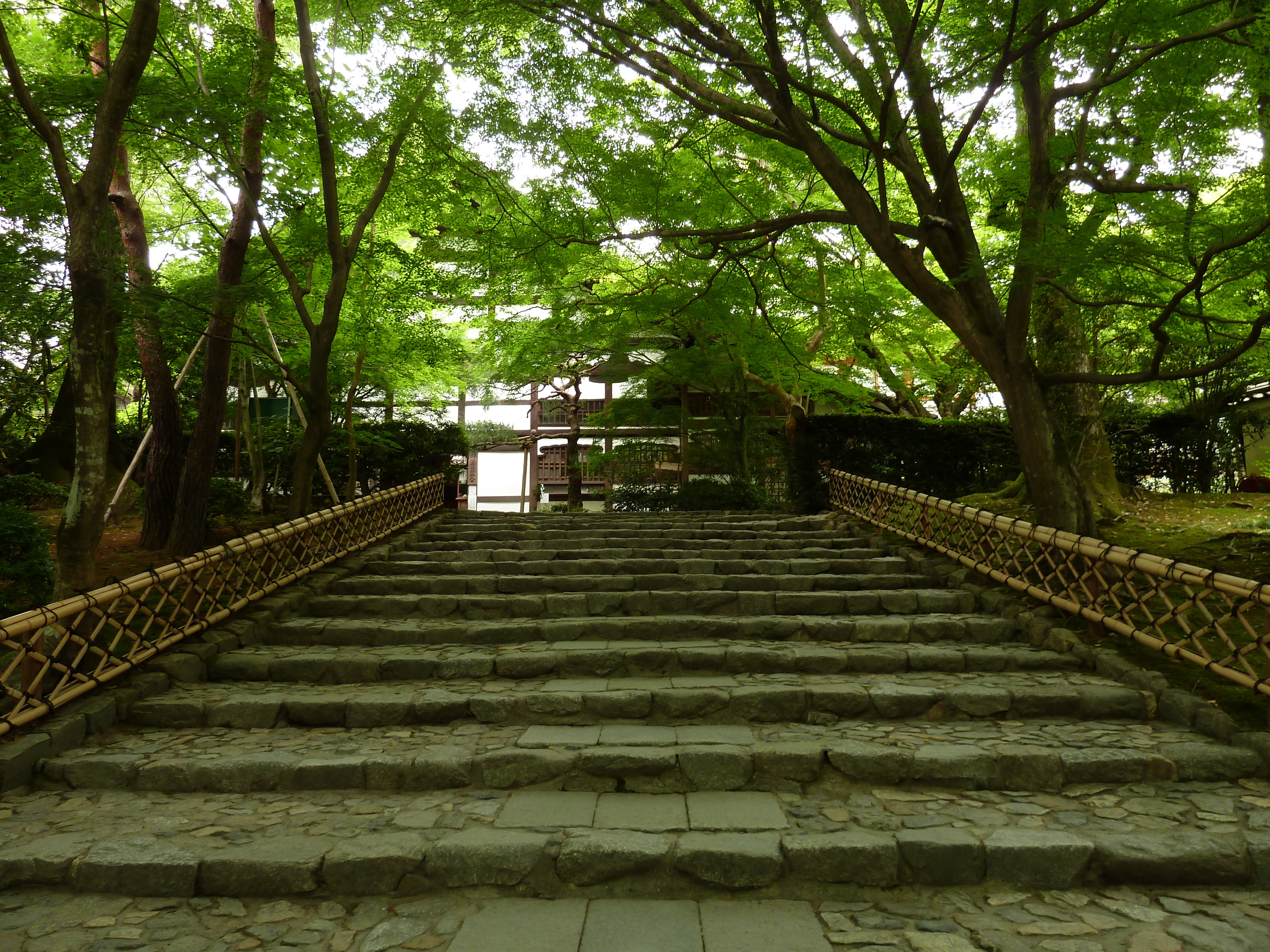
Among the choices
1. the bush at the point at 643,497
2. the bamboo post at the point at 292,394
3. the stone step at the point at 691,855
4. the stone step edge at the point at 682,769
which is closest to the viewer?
the stone step at the point at 691,855

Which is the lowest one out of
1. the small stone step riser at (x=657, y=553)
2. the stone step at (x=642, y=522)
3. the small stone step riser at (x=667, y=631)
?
the small stone step riser at (x=667, y=631)

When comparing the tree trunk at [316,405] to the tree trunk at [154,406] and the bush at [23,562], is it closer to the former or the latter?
the tree trunk at [154,406]

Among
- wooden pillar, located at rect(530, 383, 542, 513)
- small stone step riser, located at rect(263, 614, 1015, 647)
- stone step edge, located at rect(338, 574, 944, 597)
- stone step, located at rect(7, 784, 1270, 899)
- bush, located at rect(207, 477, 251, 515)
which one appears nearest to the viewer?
stone step, located at rect(7, 784, 1270, 899)

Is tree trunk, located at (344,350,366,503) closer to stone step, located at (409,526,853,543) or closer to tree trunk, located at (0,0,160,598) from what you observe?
stone step, located at (409,526,853,543)

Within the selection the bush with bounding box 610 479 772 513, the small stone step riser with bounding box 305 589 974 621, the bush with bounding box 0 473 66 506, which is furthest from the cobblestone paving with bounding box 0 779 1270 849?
the bush with bounding box 610 479 772 513

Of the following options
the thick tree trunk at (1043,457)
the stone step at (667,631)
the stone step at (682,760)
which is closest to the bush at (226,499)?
the stone step at (667,631)

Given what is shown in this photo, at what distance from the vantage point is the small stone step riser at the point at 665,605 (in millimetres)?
7094

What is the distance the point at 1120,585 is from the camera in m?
6.27

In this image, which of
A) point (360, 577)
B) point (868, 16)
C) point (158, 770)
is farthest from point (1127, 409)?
point (158, 770)

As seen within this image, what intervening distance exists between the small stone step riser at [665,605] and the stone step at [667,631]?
1.08 feet

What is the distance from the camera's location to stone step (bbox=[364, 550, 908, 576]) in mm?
8352

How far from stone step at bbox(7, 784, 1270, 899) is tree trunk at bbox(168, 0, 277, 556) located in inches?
225

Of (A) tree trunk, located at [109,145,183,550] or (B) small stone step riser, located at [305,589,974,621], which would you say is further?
(A) tree trunk, located at [109,145,183,550]

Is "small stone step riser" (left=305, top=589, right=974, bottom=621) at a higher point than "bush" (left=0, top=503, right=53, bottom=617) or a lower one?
lower
